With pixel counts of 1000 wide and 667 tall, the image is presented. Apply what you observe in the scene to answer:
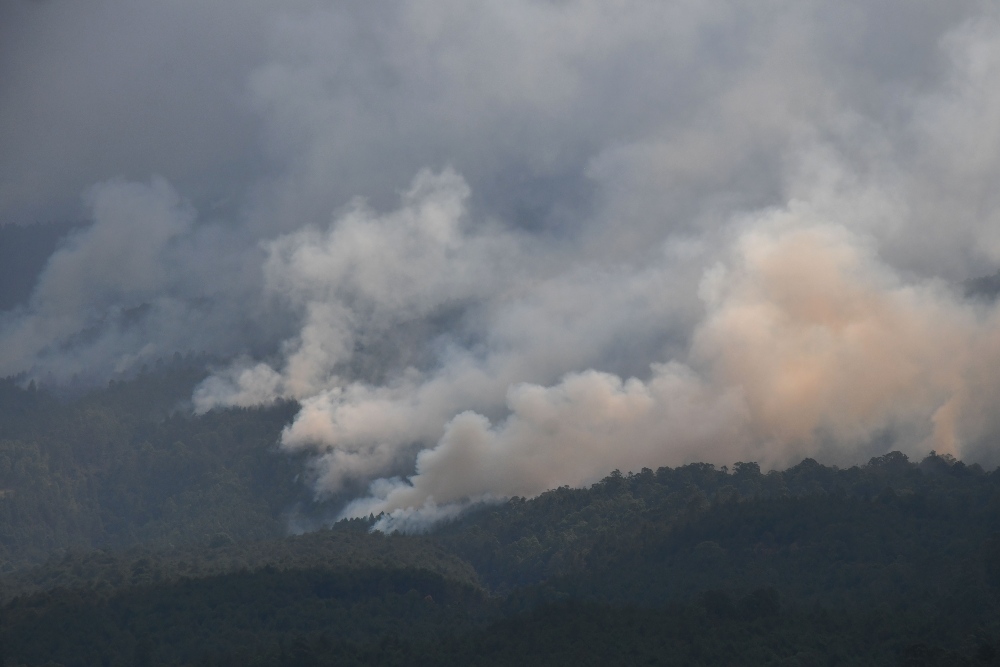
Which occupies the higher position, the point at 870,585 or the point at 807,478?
the point at 807,478

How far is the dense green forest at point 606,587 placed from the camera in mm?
100125

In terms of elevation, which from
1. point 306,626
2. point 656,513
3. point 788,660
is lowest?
point 788,660

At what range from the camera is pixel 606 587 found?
12575 cm

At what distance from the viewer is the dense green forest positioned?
3942 inches

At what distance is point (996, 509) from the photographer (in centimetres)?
12062

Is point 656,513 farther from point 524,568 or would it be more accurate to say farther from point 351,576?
point 351,576

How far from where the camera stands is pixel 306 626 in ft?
398

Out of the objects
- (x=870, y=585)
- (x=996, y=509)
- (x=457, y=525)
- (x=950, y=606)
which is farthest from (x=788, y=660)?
(x=457, y=525)

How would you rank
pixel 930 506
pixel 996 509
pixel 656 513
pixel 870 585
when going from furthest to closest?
pixel 656 513
pixel 930 506
pixel 996 509
pixel 870 585

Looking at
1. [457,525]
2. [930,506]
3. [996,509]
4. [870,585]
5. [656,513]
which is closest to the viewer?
[870,585]

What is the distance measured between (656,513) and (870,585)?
40.3 metres

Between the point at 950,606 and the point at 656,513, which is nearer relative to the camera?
the point at 950,606

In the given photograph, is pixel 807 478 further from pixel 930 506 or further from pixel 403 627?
pixel 403 627

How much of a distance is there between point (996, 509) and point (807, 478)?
37172 millimetres
